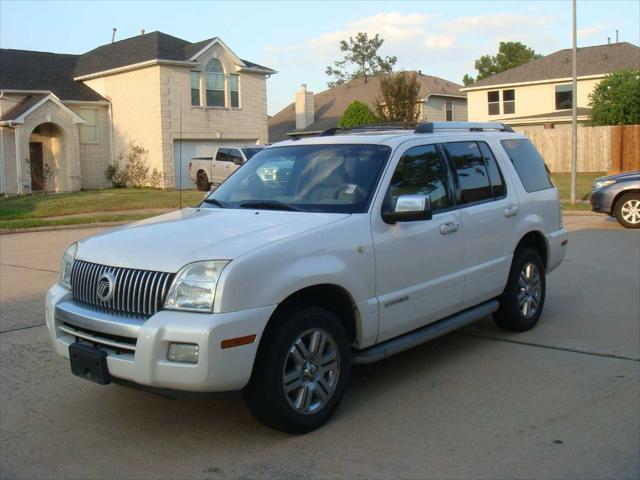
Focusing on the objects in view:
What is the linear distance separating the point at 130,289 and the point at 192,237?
0.52 metres

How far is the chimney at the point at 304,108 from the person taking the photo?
46.7 m

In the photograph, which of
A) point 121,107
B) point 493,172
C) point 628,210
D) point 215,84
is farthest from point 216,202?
point 121,107

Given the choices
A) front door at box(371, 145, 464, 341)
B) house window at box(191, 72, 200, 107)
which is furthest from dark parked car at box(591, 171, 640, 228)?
house window at box(191, 72, 200, 107)

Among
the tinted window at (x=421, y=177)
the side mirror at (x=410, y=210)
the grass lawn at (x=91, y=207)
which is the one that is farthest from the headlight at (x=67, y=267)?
the grass lawn at (x=91, y=207)

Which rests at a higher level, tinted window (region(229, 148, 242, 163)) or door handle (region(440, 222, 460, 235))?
tinted window (region(229, 148, 242, 163))

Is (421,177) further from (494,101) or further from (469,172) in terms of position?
(494,101)

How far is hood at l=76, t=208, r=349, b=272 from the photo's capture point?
169 inches

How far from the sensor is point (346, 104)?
4775 cm

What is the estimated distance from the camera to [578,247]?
1271 cm

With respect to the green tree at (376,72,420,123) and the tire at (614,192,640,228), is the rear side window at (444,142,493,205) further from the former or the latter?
the green tree at (376,72,420,123)

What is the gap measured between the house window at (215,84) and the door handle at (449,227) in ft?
95.4

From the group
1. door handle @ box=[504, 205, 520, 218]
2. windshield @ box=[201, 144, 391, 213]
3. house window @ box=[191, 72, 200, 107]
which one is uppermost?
house window @ box=[191, 72, 200, 107]

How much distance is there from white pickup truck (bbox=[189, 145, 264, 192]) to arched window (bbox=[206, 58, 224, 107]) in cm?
392

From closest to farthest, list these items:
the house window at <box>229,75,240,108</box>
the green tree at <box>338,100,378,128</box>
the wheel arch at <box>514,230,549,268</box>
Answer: the wheel arch at <box>514,230,549,268</box>
the house window at <box>229,75,240,108</box>
the green tree at <box>338,100,378,128</box>
